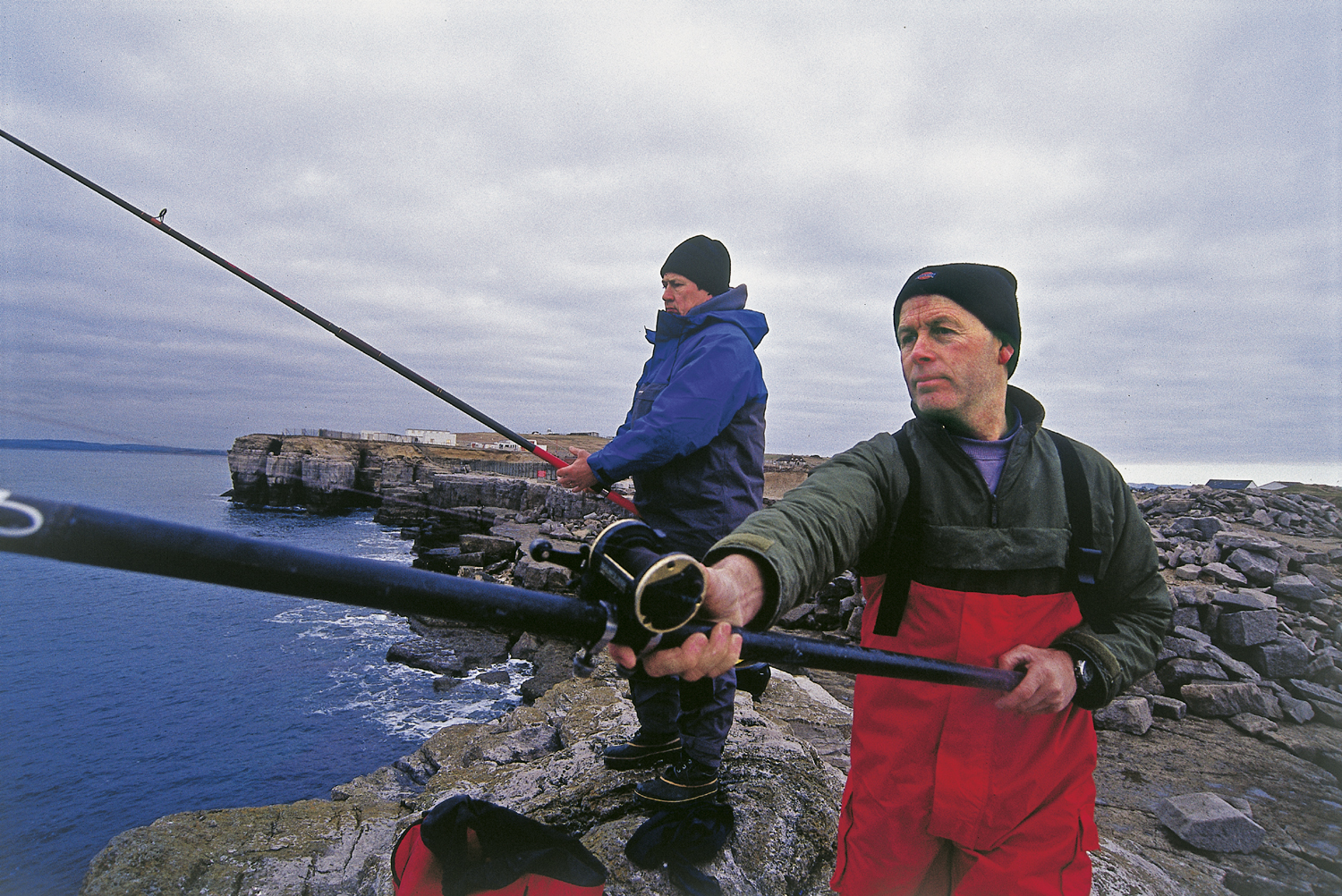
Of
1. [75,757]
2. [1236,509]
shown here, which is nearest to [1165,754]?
[1236,509]

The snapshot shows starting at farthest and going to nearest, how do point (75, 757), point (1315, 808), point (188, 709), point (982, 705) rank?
point (188, 709) → point (75, 757) → point (1315, 808) → point (982, 705)

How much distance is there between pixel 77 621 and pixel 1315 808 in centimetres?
2466

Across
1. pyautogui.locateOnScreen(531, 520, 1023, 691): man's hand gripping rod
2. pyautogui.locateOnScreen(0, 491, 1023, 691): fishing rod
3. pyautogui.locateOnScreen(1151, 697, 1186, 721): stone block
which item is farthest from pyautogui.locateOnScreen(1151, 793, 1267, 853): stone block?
pyautogui.locateOnScreen(0, 491, 1023, 691): fishing rod

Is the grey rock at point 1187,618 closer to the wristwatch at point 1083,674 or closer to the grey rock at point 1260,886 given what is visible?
the grey rock at point 1260,886

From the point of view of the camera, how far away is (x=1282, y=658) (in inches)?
285

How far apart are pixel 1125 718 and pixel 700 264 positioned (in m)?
6.65

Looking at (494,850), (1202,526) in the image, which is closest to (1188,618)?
(1202,526)

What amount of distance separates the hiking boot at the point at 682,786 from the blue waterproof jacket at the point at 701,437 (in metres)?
1.06

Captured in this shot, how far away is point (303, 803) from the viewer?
3.59 meters

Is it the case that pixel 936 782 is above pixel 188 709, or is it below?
above

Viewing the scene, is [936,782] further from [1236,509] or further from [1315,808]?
[1236,509]

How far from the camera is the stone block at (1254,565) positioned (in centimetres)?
896

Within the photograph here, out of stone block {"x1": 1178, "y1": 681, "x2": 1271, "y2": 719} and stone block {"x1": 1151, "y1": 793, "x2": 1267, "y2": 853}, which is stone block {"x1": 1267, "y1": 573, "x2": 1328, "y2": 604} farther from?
stone block {"x1": 1151, "y1": 793, "x2": 1267, "y2": 853}

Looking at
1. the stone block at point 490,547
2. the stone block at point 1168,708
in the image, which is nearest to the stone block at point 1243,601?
the stone block at point 1168,708
